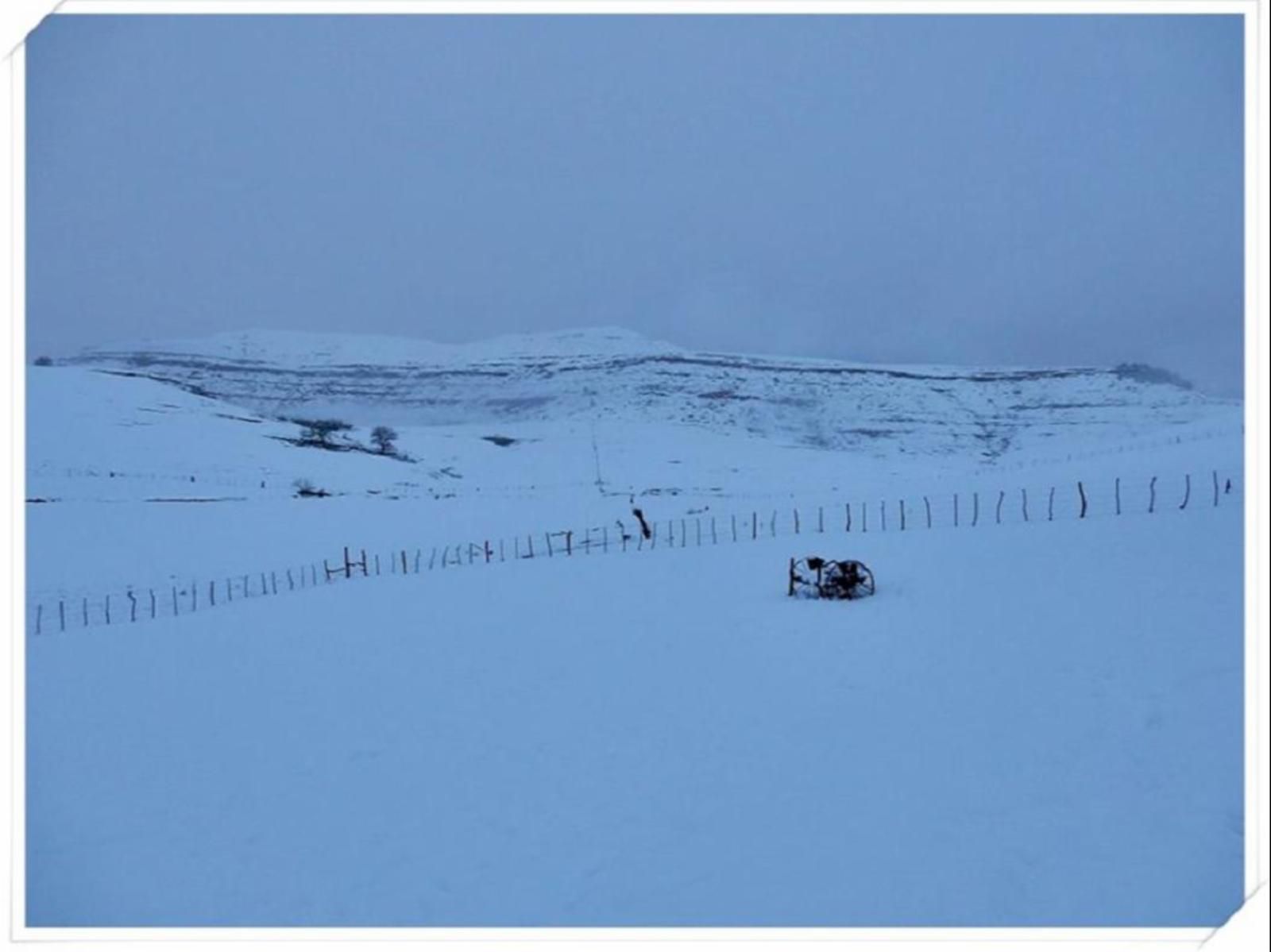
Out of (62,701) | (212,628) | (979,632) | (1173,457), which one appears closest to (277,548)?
(212,628)

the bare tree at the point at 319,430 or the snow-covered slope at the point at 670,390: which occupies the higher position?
the snow-covered slope at the point at 670,390

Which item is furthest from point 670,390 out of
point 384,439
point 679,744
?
point 679,744

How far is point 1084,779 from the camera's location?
3979 millimetres

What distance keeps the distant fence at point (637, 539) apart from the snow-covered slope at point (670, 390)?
27.9 m

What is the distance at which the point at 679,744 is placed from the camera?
4.77 m

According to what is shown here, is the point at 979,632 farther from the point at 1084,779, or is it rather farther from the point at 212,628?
the point at 212,628

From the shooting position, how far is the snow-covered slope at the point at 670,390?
172 ft

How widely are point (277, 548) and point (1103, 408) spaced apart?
176 feet

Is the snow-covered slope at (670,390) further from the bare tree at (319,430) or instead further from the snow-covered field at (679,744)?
the snow-covered field at (679,744)

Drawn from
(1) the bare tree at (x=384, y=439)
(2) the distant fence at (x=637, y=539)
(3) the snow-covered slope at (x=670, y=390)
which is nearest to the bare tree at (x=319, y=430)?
(1) the bare tree at (x=384, y=439)

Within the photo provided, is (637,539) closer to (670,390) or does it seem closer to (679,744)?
(679,744)

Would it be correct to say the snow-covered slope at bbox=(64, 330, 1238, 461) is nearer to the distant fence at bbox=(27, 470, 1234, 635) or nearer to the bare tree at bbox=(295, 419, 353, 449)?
the bare tree at bbox=(295, 419, 353, 449)

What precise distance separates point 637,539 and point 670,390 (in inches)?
1876

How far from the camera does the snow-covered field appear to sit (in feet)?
11.2
